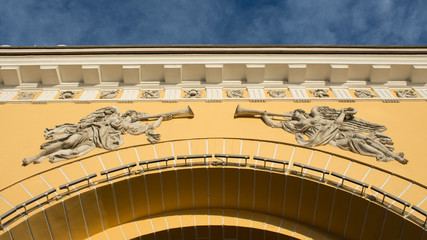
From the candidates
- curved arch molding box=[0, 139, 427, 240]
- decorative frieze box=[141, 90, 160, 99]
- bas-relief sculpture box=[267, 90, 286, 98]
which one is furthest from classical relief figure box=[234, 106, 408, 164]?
decorative frieze box=[141, 90, 160, 99]

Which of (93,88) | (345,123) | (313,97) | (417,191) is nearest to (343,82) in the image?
(313,97)

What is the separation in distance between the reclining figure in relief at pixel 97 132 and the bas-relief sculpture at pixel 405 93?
520cm

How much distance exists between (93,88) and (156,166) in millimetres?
3834

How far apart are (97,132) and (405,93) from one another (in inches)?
291

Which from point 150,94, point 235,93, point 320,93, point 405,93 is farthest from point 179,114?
point 405,93

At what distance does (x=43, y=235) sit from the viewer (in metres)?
6.14

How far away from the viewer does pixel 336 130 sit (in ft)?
25.4

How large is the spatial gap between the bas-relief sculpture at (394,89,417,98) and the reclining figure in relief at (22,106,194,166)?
17.1ft

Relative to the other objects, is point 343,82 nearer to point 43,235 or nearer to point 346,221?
point 346,221

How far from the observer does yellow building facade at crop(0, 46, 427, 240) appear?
6410 mm

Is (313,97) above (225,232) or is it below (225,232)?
above

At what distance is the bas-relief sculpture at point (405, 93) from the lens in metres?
9.28

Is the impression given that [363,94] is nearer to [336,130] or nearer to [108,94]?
[336,130]

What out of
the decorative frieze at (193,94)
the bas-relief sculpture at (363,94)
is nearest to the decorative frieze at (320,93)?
the bas-relief sculpture at (363,94)
